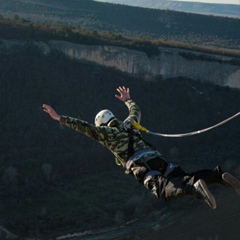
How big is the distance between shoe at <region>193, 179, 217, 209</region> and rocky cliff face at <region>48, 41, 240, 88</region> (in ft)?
87.1

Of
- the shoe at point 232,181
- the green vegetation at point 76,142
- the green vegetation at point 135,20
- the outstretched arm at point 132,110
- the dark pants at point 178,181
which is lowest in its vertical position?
the green vegetation at point 135,20

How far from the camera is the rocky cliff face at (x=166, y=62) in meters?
32.2

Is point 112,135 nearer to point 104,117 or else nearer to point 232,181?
point 104,117

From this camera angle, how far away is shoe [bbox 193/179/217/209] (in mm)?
5215

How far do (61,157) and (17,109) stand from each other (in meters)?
3.96

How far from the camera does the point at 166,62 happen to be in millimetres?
35062

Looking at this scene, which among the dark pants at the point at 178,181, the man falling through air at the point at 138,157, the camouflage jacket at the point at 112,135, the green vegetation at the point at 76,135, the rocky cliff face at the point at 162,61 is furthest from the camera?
the rocky cliff face at the point at 162,61

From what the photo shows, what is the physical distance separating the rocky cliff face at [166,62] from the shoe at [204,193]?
2654 centimetres

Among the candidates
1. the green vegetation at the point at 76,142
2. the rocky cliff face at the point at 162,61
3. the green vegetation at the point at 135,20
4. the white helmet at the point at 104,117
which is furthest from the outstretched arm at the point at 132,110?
the green vegetation at the point at 135,20

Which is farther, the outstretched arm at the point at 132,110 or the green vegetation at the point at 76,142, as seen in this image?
the green vegetation at the point at 76,142

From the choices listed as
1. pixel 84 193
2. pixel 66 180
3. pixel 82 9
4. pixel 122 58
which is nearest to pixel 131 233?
pixel 84 193

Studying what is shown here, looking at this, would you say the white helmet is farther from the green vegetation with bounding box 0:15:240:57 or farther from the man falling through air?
the green vegetation with bounding box 0:15:240:57

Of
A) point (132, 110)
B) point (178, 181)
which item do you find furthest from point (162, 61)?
point (178, 181)

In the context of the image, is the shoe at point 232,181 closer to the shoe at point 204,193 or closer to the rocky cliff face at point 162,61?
the shoe at point 204,193
